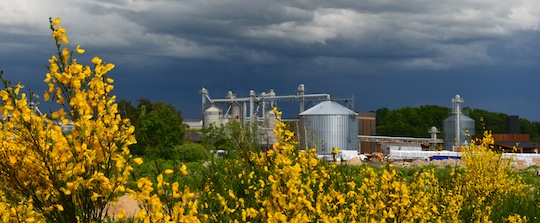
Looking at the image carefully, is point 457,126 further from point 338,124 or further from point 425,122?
point 425,122

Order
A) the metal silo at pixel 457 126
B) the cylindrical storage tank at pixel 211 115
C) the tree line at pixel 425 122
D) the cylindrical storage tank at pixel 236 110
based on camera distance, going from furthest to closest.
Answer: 1. the tree line at pixel 425 122
2. the cylindrical storage tank at pixel 236 110
3. the cylindrical storage tank at pixel 211 115
4. the metal silo at pixel 457 126

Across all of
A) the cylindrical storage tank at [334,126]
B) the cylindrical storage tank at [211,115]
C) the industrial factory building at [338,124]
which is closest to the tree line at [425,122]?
the industrial factory building at [338,124]

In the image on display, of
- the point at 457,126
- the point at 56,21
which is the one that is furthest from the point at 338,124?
the point at 56,21

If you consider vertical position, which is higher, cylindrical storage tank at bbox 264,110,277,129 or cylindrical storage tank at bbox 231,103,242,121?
cylindrical storage tank at bbox 231,103,242,121

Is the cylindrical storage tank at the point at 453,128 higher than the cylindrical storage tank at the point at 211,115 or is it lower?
lower

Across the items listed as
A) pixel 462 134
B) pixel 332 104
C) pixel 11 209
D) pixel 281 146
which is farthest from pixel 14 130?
pixel 462 134

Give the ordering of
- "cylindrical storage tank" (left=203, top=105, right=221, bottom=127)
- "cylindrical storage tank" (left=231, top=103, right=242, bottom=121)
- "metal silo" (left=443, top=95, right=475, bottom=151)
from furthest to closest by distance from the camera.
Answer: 1. "cylindrical storage tank" (left=231, top=103, right=242, bottom=121)
2. "cylindrical storage tank" (left=203, top=105, right=221, bottom=127)
3. "metal silo" (left=443, top=95, right=475, bottom=151)

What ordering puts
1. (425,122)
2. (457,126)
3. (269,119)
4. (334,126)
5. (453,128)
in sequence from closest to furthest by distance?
1. (334,126)
2. (457,126)
3. (453,128)
4. (269,119)
5. (425,122)

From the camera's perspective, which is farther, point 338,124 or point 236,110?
point 236,110

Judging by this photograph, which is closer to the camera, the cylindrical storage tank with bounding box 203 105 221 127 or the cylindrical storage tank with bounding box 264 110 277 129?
the cylindrical storage tank with bounding box 264 110 277 129

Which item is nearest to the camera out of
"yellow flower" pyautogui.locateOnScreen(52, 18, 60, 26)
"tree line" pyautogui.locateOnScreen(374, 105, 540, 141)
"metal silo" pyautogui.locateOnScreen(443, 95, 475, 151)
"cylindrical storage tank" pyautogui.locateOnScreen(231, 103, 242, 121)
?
"yellow flower" pyautogui.locateOnScreen(52, 18, 60, 26)

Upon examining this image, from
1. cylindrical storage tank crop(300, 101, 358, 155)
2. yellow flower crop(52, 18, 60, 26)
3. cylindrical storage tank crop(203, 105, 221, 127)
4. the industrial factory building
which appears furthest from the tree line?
yellow flower crop(52, 18, 60, 26)

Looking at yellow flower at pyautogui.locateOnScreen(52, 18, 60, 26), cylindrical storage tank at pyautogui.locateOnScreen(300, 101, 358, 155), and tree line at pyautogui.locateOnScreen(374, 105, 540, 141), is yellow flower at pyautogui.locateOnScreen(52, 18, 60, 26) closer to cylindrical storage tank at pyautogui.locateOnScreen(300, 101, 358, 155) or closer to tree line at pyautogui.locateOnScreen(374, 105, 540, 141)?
cylindrical storage tank at pyautogui.locateOnScreen(300, 101, 358, 155)

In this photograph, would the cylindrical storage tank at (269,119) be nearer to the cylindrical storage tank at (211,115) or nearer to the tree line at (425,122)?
the cylindrical storage tank at (211,115)
